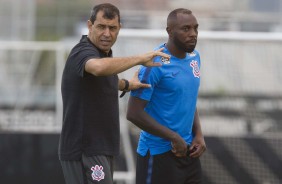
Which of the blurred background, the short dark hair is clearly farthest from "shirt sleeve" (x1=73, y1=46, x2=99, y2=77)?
the blurred background

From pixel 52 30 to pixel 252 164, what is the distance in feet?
58.7

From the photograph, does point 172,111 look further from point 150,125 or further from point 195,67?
point 195,67

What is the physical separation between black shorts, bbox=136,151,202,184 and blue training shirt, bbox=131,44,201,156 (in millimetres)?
54

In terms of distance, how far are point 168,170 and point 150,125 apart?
1.11 ft

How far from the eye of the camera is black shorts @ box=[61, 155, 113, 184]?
449 cm

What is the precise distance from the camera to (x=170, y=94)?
15.8 feet

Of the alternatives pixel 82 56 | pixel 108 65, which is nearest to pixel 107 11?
pixel 82 56

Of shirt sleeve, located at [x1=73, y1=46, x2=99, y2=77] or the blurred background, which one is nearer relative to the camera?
shirt sleeve, located at [x1=73, y1=46, x2=99, y2=77]

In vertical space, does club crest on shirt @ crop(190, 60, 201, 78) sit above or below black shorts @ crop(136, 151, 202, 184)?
above

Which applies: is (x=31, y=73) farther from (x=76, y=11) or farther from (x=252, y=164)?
(x=76, y=11)

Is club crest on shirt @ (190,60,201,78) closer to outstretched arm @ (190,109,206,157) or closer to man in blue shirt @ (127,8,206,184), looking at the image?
man in blue shirt @ (127,8,206,184)

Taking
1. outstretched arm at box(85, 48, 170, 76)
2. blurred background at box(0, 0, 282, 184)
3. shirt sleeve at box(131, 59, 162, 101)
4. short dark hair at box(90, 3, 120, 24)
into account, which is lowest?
blurred background at box(0, 0, 282, 184)

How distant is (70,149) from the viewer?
4508 mm

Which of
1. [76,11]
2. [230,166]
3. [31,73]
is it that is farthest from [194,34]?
[76,11]
